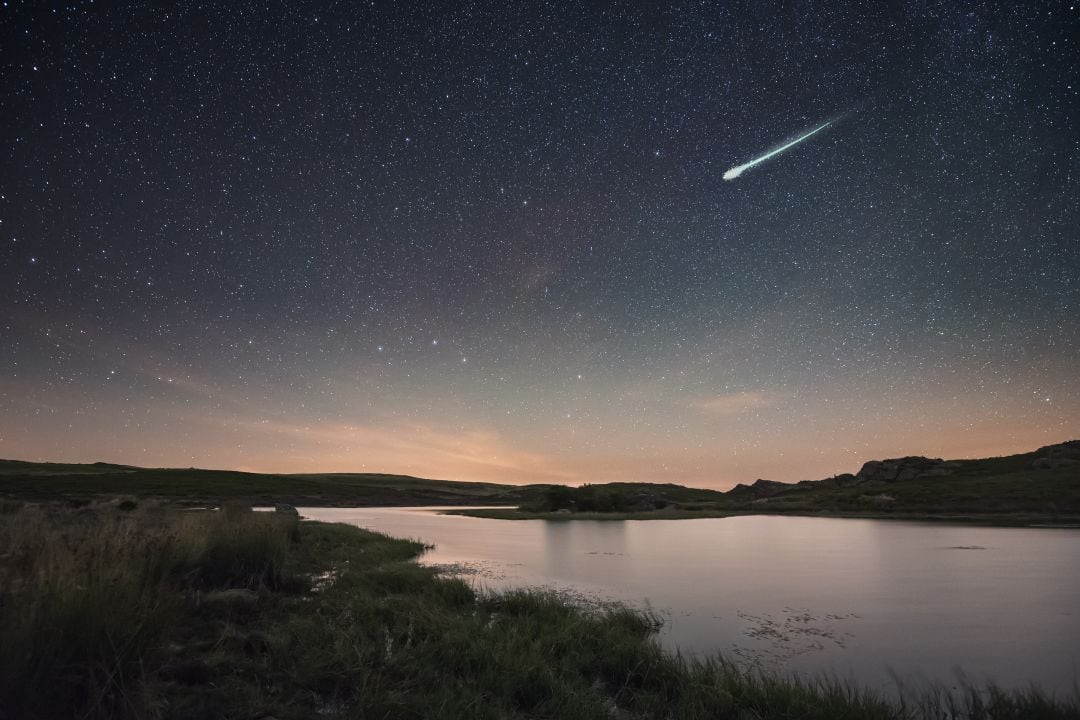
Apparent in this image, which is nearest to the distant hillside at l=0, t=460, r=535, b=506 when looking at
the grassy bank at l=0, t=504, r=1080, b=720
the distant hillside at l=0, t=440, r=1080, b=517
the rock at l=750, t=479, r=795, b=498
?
the distant hillside at l=0, t=440, r=1080, b=517

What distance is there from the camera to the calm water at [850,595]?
30.8 feet

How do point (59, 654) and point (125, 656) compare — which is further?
point (125, 656)

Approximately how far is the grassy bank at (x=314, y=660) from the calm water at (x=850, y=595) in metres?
1.80

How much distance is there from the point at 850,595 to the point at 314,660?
15281mm

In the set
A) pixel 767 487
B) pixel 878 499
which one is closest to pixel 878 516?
pixel 878 499

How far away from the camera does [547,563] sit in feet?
76.9

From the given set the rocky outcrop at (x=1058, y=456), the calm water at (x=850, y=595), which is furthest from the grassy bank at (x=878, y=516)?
the rocky outcrop at (x=1058, y=456)

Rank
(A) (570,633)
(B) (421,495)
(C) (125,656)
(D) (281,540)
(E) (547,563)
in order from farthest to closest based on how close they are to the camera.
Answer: (B) (421,495) → (E) (547,563) → (D) (281,540) → (A) (570,633) → (C) (125,656)

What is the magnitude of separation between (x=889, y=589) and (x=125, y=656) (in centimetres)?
1923

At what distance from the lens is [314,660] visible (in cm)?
664

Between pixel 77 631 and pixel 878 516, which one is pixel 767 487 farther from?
pixel 77 631

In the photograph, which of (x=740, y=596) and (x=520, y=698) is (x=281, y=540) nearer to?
(x=520, y=698)

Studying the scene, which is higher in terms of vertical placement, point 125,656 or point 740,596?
Result: point 125,656

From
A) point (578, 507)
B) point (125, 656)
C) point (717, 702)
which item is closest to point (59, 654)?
point (125, 656)
